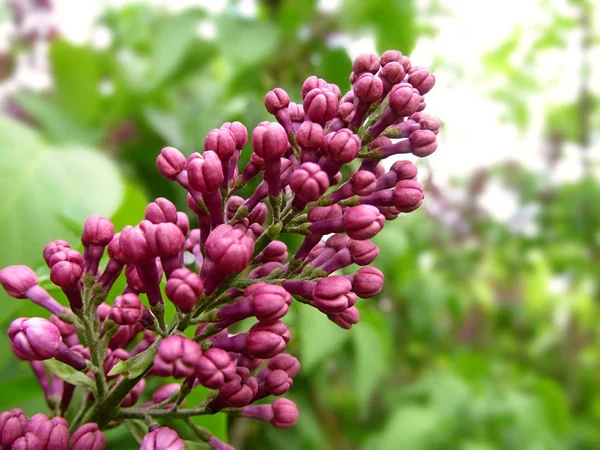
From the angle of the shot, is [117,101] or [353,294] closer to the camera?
[353,294]

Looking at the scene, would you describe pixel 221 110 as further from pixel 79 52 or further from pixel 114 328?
pixel 114 328

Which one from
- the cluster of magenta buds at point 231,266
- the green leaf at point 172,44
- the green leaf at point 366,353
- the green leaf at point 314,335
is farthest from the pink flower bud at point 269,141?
the green leaf at point 172,44

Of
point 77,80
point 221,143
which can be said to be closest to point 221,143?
point 221,143

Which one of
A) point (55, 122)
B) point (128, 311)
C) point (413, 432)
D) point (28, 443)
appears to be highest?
point (55, 122)

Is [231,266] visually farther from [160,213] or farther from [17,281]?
[17,281]

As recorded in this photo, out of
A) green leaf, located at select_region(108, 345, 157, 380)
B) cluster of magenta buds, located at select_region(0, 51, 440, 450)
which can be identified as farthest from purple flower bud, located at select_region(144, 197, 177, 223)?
green leaf, located at select_region(108, 345, 157, 380)

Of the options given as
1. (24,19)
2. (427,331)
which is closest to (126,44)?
(24,19)

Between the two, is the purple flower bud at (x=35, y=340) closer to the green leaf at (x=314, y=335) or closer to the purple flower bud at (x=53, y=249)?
the purple flower bud at (x=53, y=249)
